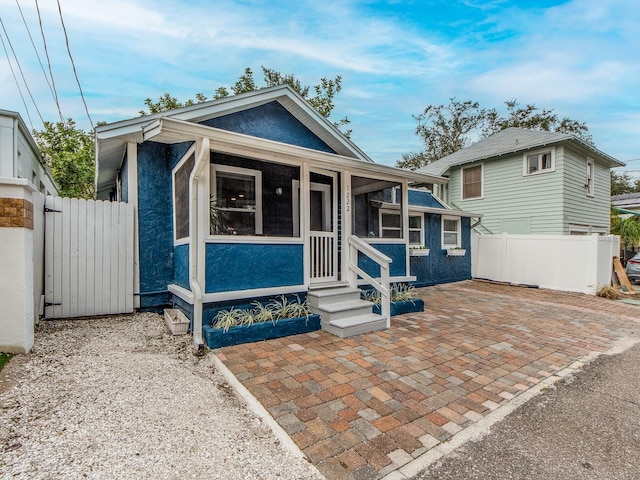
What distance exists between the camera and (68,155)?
15.0 metres

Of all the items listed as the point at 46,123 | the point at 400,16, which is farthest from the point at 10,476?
the point at 46,123

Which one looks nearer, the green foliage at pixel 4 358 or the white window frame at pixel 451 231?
the green foliage at pixel 4 358

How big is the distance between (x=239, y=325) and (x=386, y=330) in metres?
2.19

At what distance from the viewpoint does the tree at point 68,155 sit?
15211mm

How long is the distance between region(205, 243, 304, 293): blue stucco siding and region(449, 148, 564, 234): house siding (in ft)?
32.6

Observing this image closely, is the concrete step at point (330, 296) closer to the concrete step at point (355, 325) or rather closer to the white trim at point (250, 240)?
the concrete step at point (355, 325)

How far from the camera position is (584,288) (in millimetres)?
8797

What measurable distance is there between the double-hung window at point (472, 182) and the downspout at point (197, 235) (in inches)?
496

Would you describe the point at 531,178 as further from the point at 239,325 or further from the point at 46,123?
the point at 46,123

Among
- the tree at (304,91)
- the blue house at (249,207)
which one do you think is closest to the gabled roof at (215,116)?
the blue house at (249,207)

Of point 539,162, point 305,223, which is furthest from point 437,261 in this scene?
point 305,223

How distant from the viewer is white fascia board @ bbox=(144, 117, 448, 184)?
3783 millimetres

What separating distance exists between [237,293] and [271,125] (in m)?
3.79

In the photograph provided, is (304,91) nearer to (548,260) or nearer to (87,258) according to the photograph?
(548,260)
